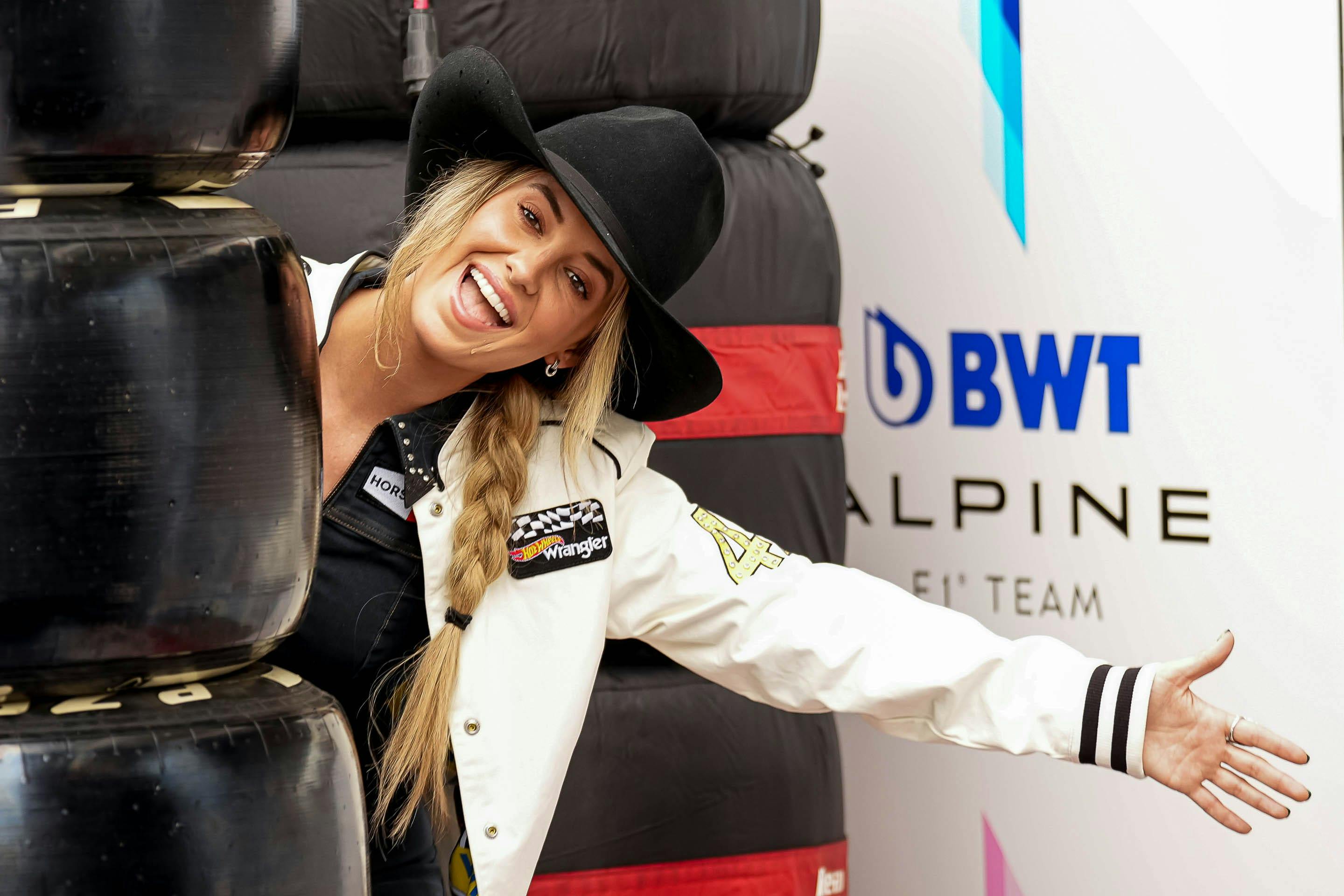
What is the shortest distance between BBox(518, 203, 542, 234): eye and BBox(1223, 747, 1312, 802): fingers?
2.34 feet

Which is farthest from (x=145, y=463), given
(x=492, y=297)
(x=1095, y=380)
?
(x=1095, y=380)

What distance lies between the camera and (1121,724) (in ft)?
4.02

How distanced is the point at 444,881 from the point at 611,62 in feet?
3.15

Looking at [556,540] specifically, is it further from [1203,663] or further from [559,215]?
[1203,663]

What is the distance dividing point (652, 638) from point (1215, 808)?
50cm

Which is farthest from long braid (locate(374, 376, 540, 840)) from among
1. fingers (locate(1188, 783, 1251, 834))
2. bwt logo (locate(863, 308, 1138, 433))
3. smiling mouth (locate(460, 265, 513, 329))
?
bwt logo (locate(863, 308, 1138, 433))

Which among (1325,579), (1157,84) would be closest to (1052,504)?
(1325,579)

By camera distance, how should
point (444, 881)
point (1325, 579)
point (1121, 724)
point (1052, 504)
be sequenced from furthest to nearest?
1. point (1052, 504)
2. point (1325, 579)
3. point (444, 881)
4. point (1121, 724)

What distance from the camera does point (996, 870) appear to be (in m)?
2.15

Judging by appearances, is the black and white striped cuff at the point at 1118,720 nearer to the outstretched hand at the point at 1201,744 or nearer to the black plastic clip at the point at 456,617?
the outstretched hand at the point at 1201,744

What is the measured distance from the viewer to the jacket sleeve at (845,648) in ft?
4.09

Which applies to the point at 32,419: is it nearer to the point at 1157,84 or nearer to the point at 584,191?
the point at 584,191

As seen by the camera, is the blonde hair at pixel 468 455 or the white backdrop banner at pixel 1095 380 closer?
the blonde hair at pixel 468 455

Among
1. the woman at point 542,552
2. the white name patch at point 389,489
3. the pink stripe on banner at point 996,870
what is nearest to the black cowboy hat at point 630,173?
the woman at point 542,552
